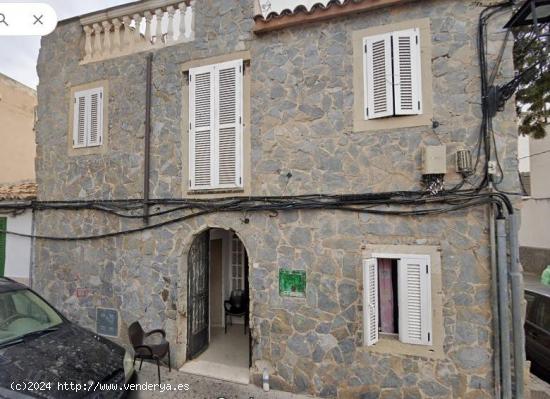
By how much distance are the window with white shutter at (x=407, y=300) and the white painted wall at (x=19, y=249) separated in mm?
7288

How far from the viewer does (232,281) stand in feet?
27.0

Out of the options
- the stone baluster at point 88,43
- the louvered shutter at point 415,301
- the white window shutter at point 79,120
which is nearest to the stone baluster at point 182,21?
the stone baluster at point 88,43

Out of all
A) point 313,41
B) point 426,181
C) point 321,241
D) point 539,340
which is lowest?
point 539,340

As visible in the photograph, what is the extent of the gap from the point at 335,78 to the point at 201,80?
2.43 meters

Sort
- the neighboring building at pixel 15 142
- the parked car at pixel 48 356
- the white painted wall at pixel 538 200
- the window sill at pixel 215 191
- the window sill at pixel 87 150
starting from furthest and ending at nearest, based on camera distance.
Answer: the white painted wall at pixel 538 200 < the neighboring building at pixel 15 142 < the window sill at pixel 87 150 < the window sill at pixel 215 191 < the parked car at pixel 48 356

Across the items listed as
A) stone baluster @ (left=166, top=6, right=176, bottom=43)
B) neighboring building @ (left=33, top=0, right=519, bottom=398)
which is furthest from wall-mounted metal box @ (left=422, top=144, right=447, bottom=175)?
stone baluster @ (left=166, top=6, right=176, bottom=43)

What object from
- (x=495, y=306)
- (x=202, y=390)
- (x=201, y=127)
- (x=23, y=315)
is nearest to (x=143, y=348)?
(x=202, y=390)

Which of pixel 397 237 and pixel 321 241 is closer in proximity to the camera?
pixel 397 237

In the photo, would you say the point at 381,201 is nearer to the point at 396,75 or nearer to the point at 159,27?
the point at 396,75

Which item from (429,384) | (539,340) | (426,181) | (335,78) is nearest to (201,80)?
(335,78)

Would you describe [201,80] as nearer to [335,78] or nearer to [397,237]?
[335,78]

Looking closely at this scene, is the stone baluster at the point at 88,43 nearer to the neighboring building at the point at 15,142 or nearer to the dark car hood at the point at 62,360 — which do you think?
the neighboring building at the point at 15,142

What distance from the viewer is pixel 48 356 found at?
3.58 metres

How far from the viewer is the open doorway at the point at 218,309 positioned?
19.0 feet
